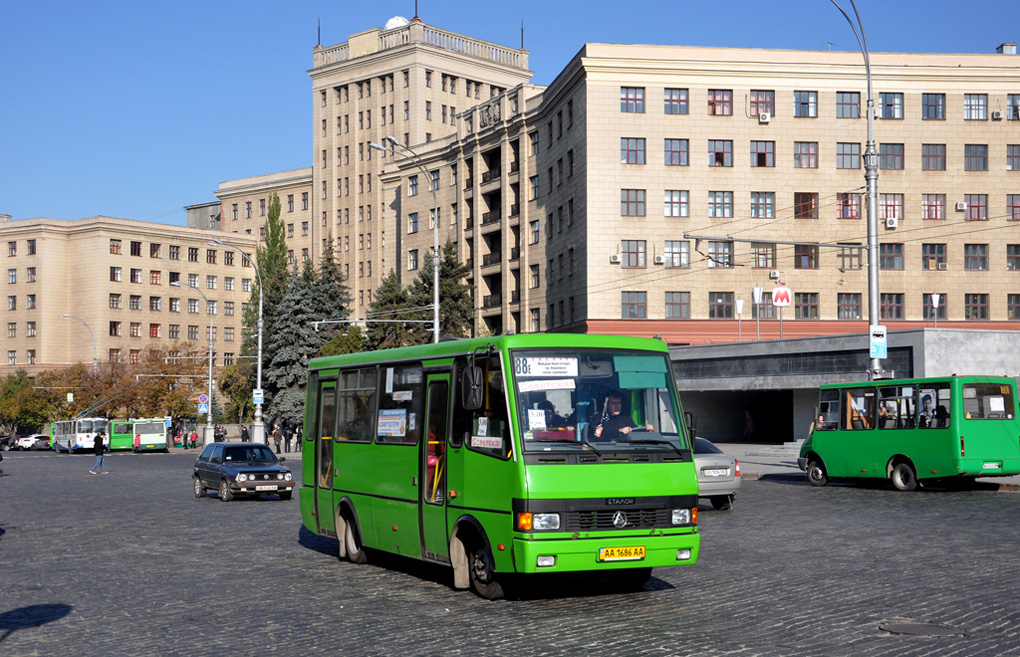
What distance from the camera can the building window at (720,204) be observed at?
6281cm

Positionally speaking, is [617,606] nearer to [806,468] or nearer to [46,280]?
[806,468]

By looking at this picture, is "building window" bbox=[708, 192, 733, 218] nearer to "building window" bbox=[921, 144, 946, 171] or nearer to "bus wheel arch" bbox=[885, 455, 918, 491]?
"building window" bbox=[921, 144, 946, 171]

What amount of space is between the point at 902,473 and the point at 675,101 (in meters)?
40.6

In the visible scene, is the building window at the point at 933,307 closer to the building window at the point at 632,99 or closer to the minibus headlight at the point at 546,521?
the building window at the point at 632,99

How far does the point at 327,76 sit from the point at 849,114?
2448 inches

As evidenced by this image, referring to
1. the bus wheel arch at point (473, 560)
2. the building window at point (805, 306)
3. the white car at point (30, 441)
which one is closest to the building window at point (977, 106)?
the building window at point (805, 306)

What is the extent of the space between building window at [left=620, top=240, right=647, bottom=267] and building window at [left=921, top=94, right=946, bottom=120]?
57.4 ft

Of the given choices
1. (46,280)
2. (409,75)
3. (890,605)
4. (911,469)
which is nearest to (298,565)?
(890,605)

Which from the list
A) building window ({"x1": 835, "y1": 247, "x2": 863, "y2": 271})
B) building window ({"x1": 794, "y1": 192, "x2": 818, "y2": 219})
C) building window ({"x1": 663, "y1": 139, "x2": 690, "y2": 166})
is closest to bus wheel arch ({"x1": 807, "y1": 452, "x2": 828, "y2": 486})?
building window ({"x1": 663, "y1": 139, "x2": 690, "y2": 166})

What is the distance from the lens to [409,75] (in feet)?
345

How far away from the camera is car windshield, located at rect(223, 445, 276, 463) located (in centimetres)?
2728

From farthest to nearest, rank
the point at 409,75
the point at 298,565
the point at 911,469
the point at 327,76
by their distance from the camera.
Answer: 1. the point at 327,76
2. the point at 409,75
3. the point at 911,469
4. the point at 298,565

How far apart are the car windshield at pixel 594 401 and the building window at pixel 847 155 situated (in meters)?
55.5

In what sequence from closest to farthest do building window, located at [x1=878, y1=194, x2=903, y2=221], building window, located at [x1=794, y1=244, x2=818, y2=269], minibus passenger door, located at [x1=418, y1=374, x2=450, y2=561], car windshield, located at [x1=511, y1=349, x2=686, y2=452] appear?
car windshield, located at [x1=511, y1=349, x2=686, y2=452]
minibus passenger door, located at [x1=418, y1=374, x2=450, y2=561]
building window, located at [x1=794, y1=244, x2=818, y2=269]
building window, located at [x1=878, y1=194, x2=903, y2=221]
